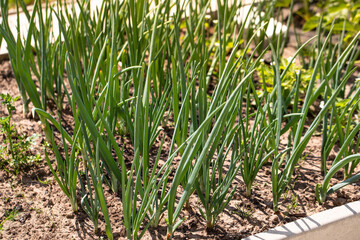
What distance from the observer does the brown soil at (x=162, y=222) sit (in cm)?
183

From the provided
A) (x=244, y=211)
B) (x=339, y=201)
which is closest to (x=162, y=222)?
(x=244, y=211)

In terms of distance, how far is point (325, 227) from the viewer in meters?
1.84

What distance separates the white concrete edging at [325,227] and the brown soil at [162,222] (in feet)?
0.36

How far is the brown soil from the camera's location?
183 cm

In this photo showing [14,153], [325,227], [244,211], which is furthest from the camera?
[14,153]

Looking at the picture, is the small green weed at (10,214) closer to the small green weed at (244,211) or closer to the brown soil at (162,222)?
the brown soil at (162,222)

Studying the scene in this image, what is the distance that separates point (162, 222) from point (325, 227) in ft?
2.12

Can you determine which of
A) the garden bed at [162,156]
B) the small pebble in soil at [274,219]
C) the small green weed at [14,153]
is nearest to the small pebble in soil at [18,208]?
the garden bed at [162,156]

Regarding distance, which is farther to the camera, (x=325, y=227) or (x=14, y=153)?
(x=14, y=153)

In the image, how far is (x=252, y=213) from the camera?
6.41 ft

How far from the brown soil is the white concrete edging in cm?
11

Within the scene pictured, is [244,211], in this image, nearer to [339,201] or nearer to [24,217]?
[339,201]

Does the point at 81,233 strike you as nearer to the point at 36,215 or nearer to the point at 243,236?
the point at 36,215

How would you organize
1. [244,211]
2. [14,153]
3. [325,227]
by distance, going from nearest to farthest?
[325,227] < [244,211] < [14,153]
